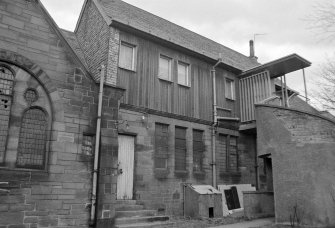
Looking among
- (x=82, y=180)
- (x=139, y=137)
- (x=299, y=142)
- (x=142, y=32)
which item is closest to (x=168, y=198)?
(x=139, y=137)

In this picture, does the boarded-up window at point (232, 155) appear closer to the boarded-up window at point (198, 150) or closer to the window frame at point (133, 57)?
the boarded-up window at point (198, 150)

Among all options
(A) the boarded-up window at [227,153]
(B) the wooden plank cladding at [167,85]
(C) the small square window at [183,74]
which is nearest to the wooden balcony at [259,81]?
(B) the wooden plank cladding at [167,85]

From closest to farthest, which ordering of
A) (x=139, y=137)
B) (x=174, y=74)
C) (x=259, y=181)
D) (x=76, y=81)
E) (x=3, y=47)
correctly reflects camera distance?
1. (x=3, y=47)
2. (x=76, y=81)
3. (x=139, y=137)
4. (x=174, y=74)
5. (x=259, y=181)

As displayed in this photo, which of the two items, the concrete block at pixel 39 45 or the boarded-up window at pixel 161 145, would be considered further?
the boarded-up window at pixel 161 145

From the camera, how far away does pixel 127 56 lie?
44.5 feet

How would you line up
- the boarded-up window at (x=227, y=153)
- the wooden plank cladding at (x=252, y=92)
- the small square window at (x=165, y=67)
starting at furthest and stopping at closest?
the wooden plank cladding at (x=252, y=92) → the boarded-up window at (x=227, y=153) → the small square window at (x=165, y=67)

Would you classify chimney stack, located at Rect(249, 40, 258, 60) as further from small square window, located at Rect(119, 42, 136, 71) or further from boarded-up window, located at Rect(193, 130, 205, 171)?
small square window, located at Rect(119, 42, 136, 71)

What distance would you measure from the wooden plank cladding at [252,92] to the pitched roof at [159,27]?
3.23 ft

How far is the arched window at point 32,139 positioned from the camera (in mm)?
9102

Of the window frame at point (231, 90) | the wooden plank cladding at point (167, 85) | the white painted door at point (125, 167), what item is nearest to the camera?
the white painted door at point (125, 167)

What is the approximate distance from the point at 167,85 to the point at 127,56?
217cm

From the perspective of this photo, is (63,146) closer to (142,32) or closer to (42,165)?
(42,165)

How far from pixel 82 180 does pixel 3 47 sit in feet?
14.1

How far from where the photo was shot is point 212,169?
1525 centimetres
